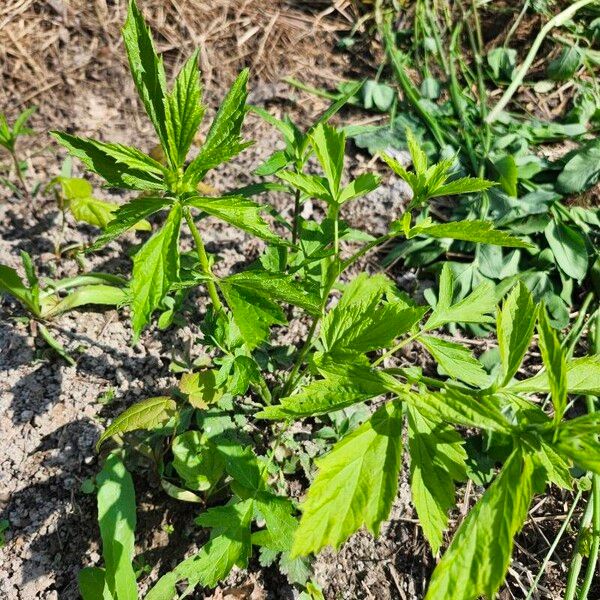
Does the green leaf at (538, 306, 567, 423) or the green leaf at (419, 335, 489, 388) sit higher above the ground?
the green leaf at (538, 306, 567, 423)

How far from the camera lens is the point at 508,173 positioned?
243 cm

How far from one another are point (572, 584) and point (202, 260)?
1426 millimetres

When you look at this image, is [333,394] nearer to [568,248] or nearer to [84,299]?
[84,299]

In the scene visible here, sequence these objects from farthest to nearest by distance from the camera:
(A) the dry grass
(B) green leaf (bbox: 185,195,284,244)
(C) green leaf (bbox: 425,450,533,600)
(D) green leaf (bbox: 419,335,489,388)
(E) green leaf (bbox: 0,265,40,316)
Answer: (A) the dry grass, (E) green leaf (bbox: 0,265,40,316), (D) green leaf (bbox: 419,335,489,388), (B) green leaf (bbox: 185,195,284,244), (C) green leaf (bbox: 425,450,533,600)

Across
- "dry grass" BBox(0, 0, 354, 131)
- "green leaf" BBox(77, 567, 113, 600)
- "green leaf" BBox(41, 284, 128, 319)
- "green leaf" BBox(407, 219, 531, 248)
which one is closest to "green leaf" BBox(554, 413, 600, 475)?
"green leaf" BBox(407, 219, 531, 248)

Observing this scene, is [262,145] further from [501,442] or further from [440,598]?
[440,598]

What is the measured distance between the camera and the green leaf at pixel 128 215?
116cm

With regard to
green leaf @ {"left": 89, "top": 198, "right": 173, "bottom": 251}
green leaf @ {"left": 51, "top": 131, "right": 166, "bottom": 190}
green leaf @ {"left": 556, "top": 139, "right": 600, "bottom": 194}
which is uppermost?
green leaf @ {"left": 51, "top": 131, "right": 166, "bottom": 190}

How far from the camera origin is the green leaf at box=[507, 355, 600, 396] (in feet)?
3.99

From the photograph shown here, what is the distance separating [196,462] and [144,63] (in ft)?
3.71

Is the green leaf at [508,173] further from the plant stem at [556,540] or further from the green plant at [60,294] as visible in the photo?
the green plant at [60,294]

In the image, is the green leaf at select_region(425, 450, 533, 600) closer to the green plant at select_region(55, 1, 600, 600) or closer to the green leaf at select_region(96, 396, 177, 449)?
the green plant at select_region(55, 1, 600, 600)

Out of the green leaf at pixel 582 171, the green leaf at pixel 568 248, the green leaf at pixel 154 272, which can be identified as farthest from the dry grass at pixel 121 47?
the green leaf at pixel 154 272

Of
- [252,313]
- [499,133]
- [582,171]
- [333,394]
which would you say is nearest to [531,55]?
[499,133]
